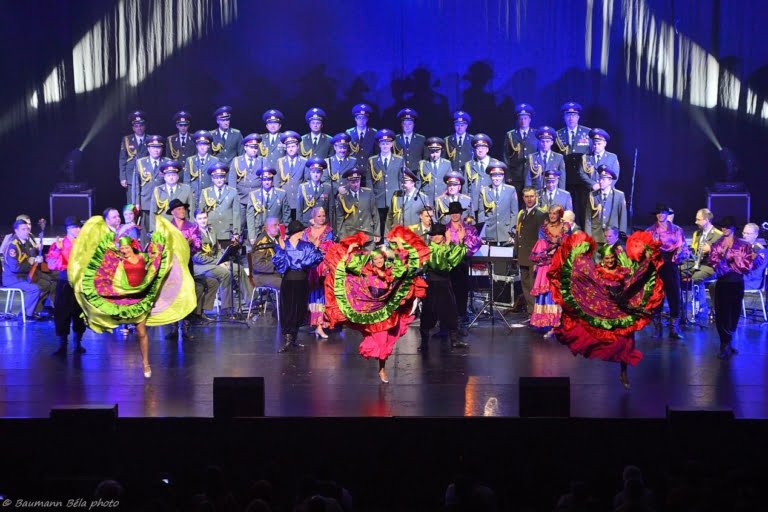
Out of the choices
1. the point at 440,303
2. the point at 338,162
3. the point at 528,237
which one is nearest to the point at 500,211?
the point at 528,237

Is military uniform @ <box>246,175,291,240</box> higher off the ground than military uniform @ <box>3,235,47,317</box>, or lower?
higher

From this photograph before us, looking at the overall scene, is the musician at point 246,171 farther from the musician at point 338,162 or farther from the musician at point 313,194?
the musician at point 313,194

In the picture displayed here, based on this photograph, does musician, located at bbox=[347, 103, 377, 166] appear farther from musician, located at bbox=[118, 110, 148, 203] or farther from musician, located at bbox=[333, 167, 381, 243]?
musician, located at bbox=[118, 110, 148, 203]

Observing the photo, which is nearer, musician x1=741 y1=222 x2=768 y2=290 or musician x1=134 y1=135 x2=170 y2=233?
musician x1=741 y1=222 x2=768 y2=290

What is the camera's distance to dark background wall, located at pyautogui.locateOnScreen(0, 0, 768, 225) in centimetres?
1536

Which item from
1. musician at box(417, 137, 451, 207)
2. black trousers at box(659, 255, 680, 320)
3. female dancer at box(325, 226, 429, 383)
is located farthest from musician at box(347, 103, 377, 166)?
female dancer at box(325, 226, 429, 383)

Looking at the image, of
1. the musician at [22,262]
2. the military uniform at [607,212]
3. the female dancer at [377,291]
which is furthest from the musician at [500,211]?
the musician at [22,262]

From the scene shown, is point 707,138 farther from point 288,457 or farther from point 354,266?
point 288,457

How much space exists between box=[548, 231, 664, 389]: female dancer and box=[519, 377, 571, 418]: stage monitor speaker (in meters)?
1.33

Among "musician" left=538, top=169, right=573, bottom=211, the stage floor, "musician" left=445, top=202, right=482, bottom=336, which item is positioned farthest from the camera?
"musician" left=538, top=169, right=573, bottom=211

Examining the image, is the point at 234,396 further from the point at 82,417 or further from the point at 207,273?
the point at 207,273

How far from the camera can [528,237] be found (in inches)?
449

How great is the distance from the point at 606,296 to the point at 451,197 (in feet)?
12.8

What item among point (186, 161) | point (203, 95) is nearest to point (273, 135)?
point (186, 161)
